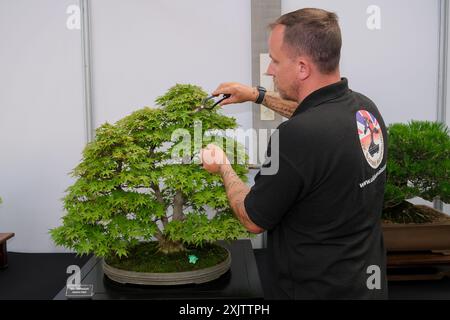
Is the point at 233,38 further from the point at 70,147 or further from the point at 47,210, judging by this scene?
the point at 47,210

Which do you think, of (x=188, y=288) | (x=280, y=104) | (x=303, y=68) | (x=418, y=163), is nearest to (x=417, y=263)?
(x=418, y=163)

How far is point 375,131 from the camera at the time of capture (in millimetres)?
1109

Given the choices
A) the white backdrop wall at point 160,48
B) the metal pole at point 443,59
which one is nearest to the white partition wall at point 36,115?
the white backdrop wall at point 160,48

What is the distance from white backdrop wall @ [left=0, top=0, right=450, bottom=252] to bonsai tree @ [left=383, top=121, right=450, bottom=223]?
84cm

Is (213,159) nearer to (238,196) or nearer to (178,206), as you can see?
(238,196)

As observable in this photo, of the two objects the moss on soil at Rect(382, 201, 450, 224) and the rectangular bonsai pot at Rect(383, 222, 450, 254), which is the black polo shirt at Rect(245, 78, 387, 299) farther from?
the moss on soil at Rect(382, 201, 450, 224)

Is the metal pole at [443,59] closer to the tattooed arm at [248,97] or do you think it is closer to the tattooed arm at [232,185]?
the tattooed arm at [248,97]

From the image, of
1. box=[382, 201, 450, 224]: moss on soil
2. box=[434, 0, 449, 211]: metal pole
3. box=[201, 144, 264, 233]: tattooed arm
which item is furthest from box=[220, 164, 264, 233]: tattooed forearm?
box=[434, 0, 449, 211]: metal pole

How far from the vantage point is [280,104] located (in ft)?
5.33

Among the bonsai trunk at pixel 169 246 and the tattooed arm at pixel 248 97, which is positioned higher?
the tattooed arm at pixel 248 97

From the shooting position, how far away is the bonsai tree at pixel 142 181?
4.97 ft

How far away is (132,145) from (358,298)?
864 mm

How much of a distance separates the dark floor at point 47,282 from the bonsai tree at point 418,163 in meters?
0.41
